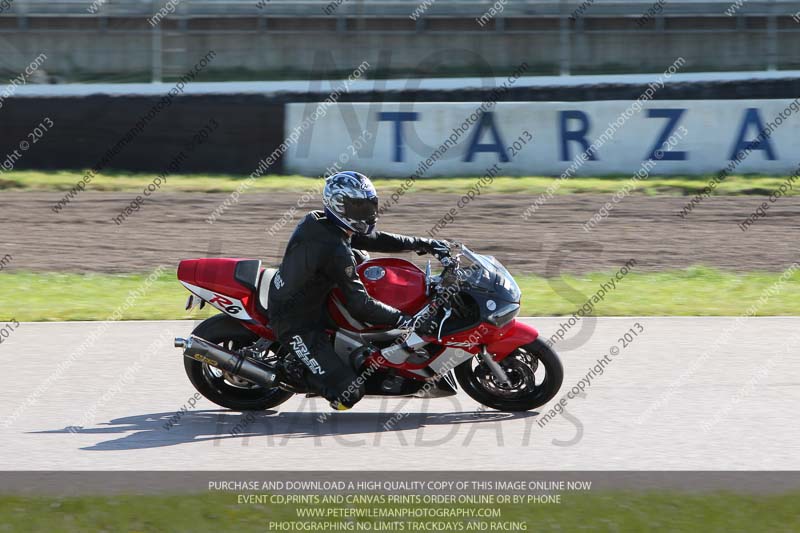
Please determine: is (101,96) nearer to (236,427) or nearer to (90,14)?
(90,14)

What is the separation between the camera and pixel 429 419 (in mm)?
7508

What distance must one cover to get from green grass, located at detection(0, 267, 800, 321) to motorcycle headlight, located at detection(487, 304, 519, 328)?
3.79 m

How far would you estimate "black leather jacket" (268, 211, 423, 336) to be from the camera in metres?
7.11

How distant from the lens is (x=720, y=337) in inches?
386

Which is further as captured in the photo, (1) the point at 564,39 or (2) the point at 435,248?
(1) the point at 564,39

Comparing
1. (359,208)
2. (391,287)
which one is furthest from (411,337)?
(359,208)

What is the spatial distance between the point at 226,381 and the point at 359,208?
62.9 inches

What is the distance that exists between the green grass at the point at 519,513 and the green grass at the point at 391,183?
40.6 ft

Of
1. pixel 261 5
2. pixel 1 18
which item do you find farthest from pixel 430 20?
pixel 1 18

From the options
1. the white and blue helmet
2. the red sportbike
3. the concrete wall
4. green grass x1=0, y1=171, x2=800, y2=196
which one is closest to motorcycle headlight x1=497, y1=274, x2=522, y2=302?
the red sportbike

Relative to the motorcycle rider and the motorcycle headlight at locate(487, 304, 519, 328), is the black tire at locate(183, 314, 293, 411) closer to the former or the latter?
the motorcycle rider

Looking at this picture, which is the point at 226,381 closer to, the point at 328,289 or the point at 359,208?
the point at 328,289

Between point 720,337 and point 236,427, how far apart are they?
461 centimetres

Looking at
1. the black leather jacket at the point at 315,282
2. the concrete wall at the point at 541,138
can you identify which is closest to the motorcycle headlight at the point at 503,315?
the black leather jacket at the point at 315,282
